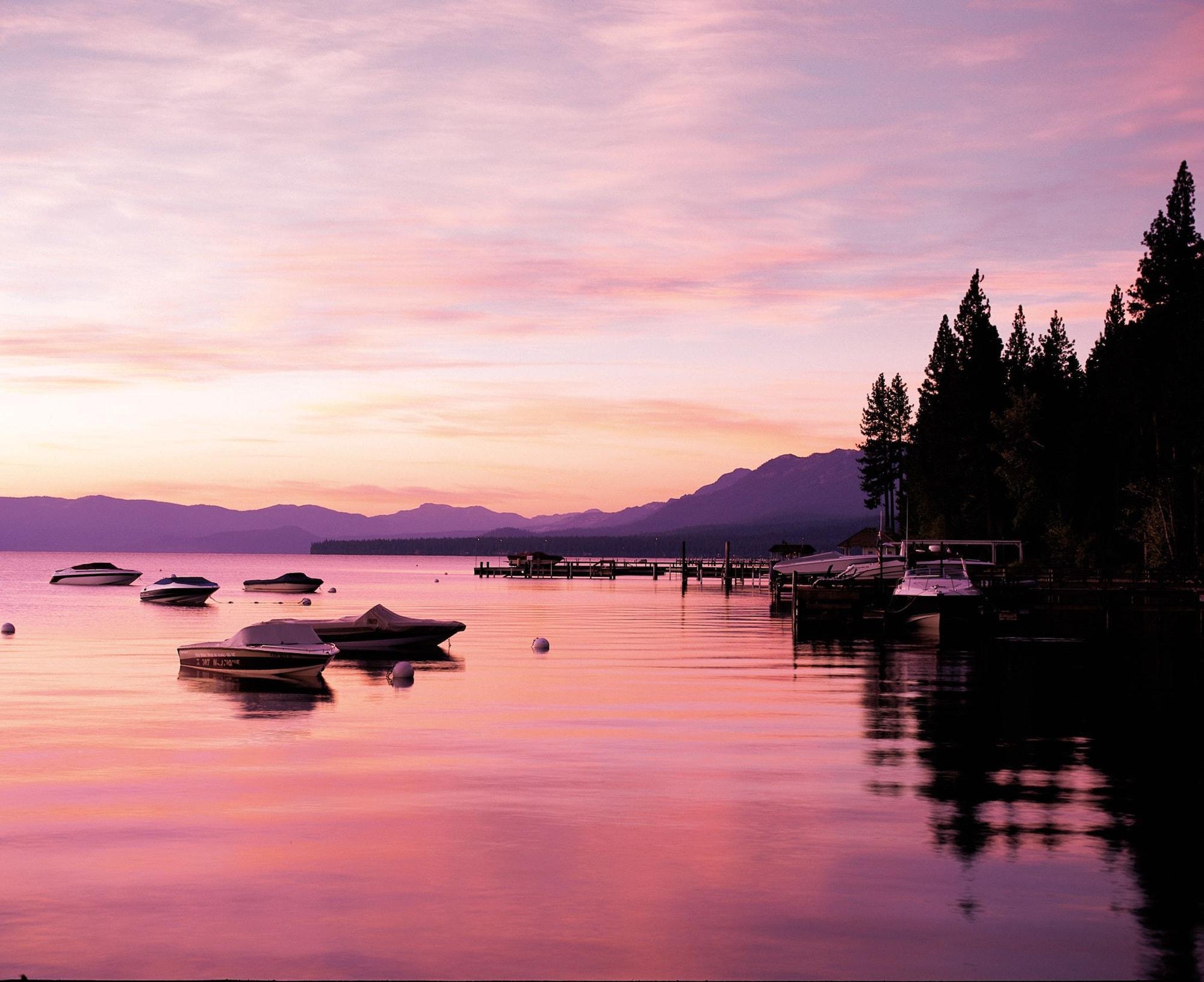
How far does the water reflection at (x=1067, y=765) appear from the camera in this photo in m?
15.2

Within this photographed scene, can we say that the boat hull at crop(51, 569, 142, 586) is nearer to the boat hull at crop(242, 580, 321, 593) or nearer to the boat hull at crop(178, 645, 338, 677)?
the boat hull at crop(242, 580, 321, 593)

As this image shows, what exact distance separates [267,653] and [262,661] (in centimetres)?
33

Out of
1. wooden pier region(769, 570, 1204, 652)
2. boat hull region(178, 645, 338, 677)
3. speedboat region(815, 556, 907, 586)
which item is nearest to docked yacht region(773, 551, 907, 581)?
speedboat region(815, 556, 907, 586)

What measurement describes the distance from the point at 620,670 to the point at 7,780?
2339 cm

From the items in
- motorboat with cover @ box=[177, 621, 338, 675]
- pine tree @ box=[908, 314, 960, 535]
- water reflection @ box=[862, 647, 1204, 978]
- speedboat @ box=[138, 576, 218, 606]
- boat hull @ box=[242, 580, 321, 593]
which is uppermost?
pine tree @ box=[908, 314, 960, 535]

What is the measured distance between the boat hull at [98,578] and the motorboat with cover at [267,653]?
136 meters

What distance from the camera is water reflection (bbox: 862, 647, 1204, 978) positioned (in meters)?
15.2

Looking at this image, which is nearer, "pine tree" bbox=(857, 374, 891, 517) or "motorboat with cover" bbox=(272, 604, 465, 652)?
"motorboat with cover" bbox=(272, 604, 465, 652)

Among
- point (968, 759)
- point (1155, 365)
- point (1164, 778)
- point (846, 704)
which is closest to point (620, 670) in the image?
point (846, 704)

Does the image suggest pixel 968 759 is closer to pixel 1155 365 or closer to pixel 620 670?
pixel 620 670

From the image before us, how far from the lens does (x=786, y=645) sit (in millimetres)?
55250

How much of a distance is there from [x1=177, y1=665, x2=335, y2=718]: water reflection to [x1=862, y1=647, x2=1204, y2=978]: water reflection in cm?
1354

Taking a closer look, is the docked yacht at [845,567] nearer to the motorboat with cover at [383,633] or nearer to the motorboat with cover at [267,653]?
the motorboat with cover at [383,633]

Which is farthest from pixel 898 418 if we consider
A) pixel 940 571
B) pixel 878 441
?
pixel 940 571
